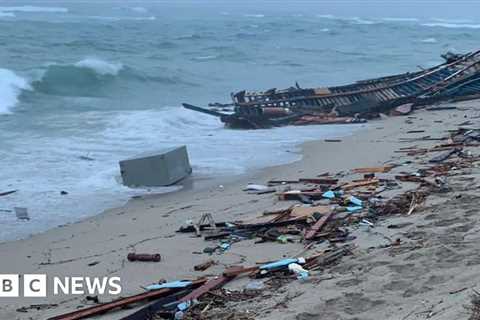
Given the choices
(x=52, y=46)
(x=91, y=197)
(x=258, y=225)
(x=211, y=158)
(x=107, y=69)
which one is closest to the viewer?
(x=258, y=225)

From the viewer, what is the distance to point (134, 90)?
2802 centimetres

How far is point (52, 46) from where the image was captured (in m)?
41.7

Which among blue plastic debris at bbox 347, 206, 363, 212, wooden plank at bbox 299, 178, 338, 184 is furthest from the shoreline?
blue plastic debris at bbox 347, 206, 363, 212

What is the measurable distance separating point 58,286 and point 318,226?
2837 millimetres

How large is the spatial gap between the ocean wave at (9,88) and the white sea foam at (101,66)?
3586 millimetres

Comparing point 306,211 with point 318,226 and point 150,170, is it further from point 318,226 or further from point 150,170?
point 150,170

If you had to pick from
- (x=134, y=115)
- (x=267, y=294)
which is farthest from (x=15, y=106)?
(x=267, y=294)

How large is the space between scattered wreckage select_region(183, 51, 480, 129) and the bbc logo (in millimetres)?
11215

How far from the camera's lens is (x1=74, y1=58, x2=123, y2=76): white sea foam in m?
31.3

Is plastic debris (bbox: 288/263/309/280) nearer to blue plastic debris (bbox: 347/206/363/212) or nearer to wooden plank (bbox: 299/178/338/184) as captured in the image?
blue plastic debris (bbox: 347/206/363/212)

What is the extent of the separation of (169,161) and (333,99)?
9.23 m

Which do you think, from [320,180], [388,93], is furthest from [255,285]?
[388,93]

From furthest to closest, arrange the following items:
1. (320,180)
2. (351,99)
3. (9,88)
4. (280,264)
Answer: (9,88) < (351,99) < (320,180) < (280,264)

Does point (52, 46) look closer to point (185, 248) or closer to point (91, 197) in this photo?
point (91, 197)
